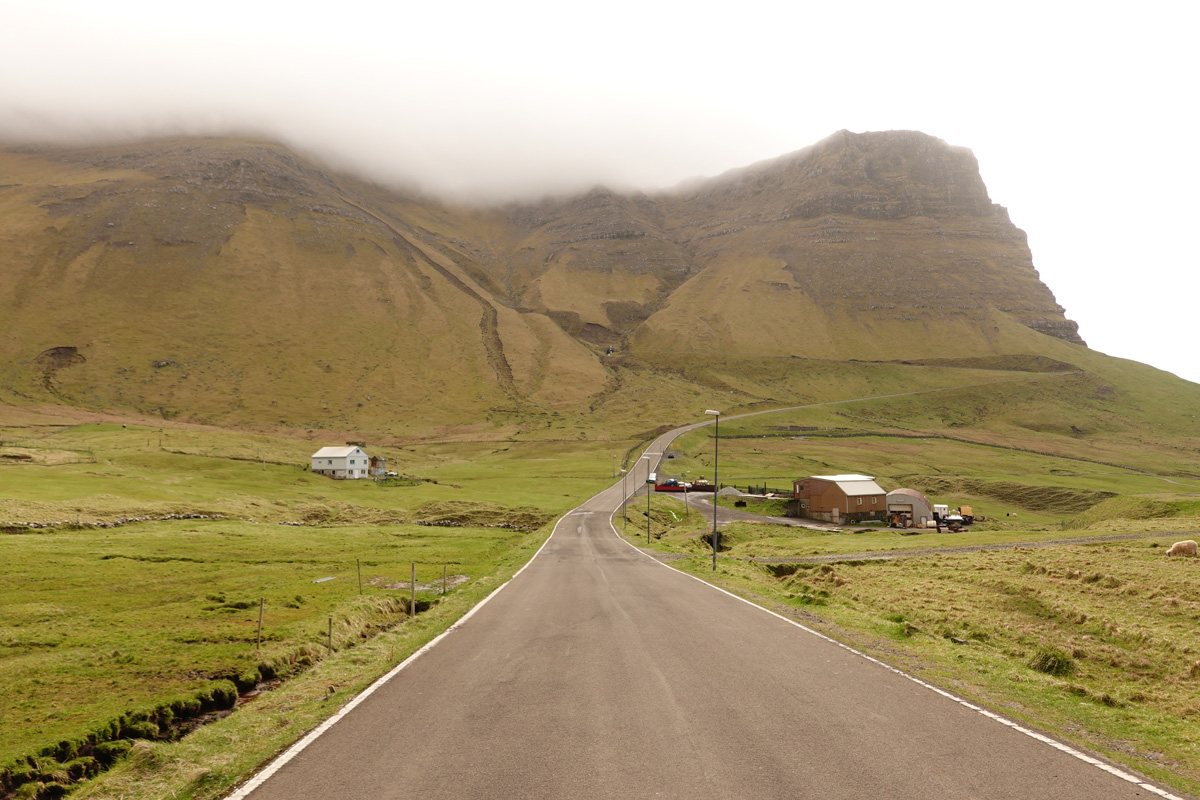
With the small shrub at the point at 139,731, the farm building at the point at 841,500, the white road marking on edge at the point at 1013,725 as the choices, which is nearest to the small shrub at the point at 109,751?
the small shrub at the point at 139,731

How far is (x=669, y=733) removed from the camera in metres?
9.38

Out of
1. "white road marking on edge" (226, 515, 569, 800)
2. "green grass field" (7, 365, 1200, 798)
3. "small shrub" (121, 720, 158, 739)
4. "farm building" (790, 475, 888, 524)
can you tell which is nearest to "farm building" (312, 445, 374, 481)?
"green grass field" (7, 365, 1200, 798)

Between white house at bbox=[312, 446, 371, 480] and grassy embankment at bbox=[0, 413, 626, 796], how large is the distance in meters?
13.0

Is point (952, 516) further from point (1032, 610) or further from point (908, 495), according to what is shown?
point (1032, 610)

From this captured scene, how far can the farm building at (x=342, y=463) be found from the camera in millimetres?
98938

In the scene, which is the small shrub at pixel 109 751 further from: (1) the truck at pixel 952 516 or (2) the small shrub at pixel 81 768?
(1) the truck at pixel 952 516

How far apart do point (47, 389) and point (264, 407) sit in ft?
173

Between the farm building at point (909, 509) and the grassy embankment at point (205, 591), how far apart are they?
1686 inches

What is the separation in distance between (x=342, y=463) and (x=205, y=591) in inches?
3072

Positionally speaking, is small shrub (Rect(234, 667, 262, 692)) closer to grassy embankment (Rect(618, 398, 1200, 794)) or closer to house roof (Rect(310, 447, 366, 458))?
grassy embankment (Rect(618, 398, 1200, 794))

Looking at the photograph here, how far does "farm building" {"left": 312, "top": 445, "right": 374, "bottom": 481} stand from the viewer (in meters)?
98.9

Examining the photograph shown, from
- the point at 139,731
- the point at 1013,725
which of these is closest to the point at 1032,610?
the point at 1013,725

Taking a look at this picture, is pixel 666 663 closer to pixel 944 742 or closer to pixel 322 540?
pixel 944 742

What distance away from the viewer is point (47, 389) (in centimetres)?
15612
